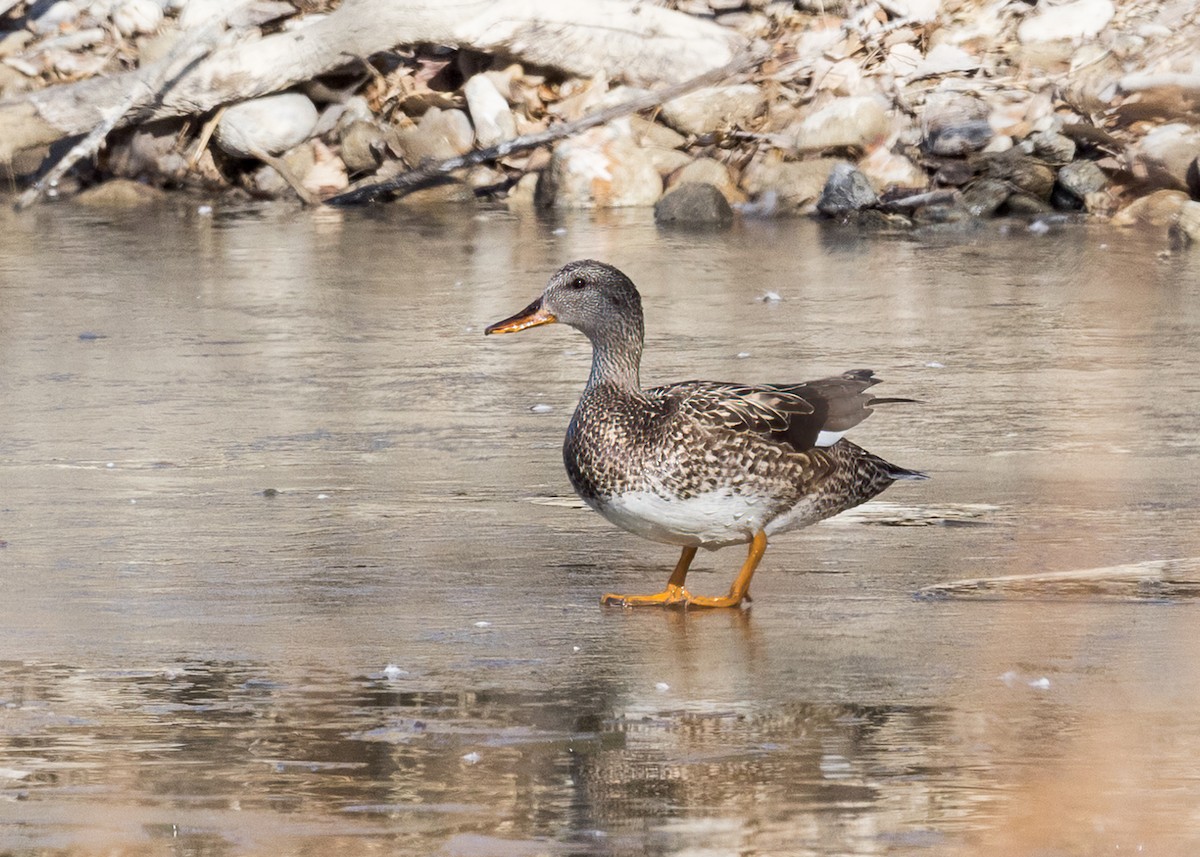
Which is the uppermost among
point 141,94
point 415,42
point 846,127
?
point 415,42

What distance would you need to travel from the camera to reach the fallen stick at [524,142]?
17.9 metres

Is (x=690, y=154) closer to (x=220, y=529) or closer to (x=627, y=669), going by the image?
(x=220, y=529)

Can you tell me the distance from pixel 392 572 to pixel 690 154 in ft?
41.2

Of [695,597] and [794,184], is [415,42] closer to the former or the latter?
[794,184]

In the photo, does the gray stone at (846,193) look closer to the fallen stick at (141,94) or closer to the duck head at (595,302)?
the fallen stick at (141,94)

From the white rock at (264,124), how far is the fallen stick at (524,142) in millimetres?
839

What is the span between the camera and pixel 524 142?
719 inches

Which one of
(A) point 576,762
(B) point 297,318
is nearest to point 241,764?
(A) point 576,762

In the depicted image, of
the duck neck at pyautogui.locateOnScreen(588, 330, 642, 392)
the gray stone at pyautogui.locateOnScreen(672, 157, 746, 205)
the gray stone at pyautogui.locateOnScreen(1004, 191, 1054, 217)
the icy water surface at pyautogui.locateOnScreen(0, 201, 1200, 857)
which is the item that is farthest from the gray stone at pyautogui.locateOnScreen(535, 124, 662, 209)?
the duck neck at pyautogui.locateOnScreen(588, 330, 642, 392)

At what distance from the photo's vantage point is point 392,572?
6.38 metres

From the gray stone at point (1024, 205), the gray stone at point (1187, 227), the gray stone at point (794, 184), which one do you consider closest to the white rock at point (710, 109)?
the gray stone at point (794, 184)

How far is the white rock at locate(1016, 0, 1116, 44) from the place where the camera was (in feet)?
63.7

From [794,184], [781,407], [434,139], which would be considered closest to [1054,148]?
[794,184]

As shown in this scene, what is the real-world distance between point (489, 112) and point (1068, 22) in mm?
5454
